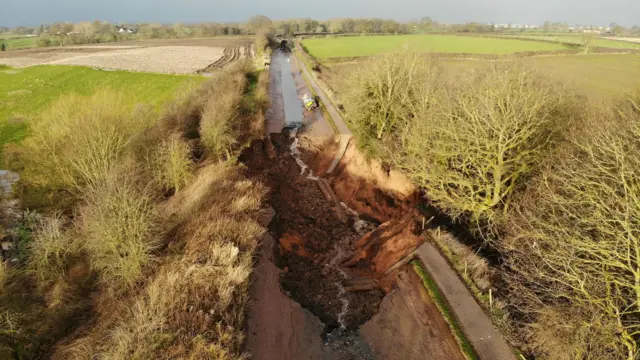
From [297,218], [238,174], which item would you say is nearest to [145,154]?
[238,174]

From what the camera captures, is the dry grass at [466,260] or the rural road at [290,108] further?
the rural road at [290,108]

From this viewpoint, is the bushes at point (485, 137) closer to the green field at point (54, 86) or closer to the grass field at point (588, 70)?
the grass field at point (588, 70)

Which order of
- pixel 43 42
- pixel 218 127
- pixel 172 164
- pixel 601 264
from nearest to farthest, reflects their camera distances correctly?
1. pixel 601 264
2. pixel 172 164
3. pixel 218 127
4. pixel 43 42

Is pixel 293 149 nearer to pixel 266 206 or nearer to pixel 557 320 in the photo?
pixel 266 206

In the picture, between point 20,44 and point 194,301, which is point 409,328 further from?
point 20,44

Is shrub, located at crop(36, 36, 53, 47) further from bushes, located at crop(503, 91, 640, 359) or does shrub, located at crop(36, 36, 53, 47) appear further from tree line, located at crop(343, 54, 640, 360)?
bushes, located at crop(503, 91, 640, 359)

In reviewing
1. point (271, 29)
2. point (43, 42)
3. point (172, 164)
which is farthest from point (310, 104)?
point (271, 29)

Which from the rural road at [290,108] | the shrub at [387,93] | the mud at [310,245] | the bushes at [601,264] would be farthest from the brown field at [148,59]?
the bushes at [601,264]
